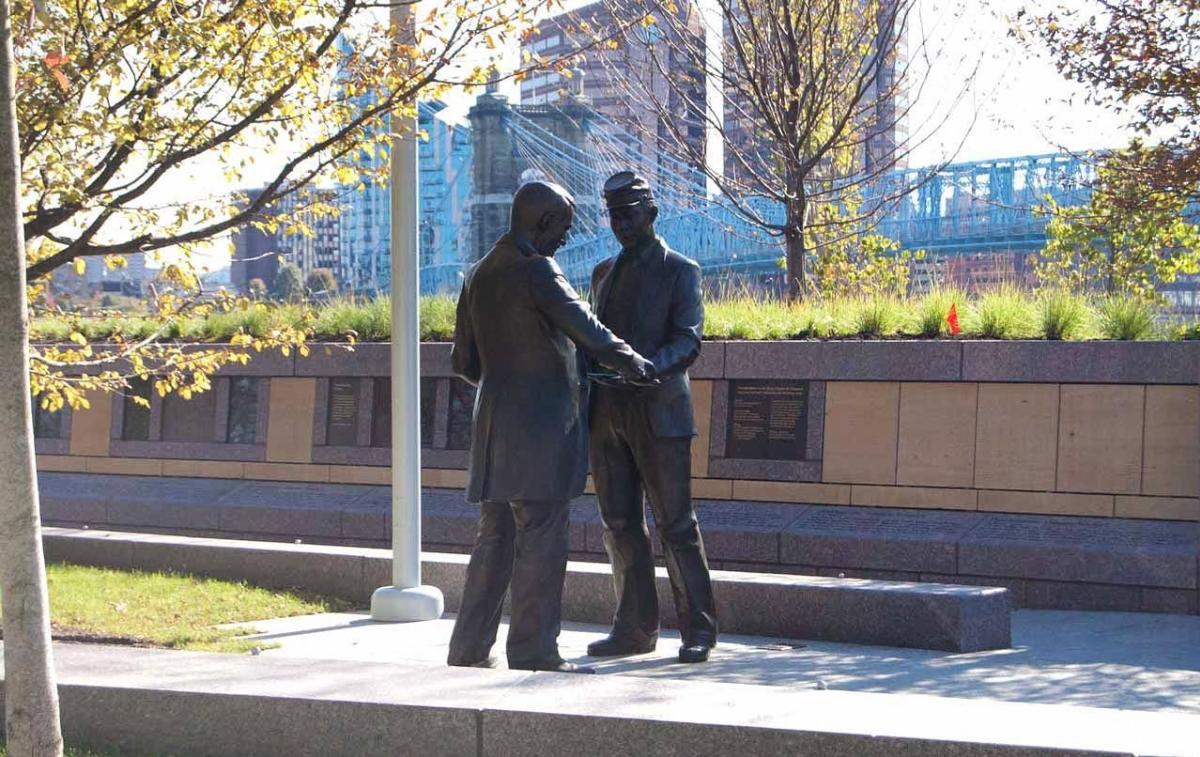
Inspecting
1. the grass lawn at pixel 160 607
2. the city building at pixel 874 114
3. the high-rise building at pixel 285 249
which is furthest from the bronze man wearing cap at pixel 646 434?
the high-rise building at pixel 285 249

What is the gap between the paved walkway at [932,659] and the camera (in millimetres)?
6426

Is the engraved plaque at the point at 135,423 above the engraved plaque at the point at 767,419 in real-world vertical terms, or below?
below

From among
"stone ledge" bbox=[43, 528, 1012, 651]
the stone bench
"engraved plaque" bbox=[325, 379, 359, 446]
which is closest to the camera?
"stone ledge" bbox=[43, 528, 1012, 651]

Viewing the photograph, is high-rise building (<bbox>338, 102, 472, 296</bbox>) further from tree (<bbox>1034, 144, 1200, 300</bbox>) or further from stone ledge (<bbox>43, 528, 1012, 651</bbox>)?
stone ledge (<bbox>43, 528, 1012, 651</bbox>)

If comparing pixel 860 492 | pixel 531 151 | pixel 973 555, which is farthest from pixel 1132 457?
pixel 531 151

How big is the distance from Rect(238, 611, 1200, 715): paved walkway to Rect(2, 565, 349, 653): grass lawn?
273mm

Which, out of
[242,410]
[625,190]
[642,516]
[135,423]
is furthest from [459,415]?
[625,190]

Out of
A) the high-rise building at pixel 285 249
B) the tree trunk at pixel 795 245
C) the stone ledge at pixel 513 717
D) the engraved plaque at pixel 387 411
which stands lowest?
the stone ledge at pixel 513 717

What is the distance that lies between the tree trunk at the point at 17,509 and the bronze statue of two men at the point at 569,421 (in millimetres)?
2382

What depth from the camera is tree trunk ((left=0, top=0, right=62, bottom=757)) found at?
3.96 m

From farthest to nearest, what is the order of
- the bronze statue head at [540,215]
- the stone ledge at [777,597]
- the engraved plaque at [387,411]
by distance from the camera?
the engraved plaque at [387,411] → the stone ledge at [777,597] → the bronze statue head at [540,215]

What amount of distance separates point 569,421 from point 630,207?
1206mm

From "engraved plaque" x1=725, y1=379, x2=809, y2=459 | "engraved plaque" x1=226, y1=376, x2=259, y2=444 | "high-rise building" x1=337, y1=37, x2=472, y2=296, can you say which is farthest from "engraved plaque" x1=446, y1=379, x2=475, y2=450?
"high-rise building" x1=337, y1=37, x2=472, y2=296

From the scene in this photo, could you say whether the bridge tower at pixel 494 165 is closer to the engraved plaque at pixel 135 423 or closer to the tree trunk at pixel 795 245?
the tree trunk at pixel 795 245
